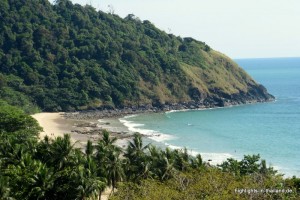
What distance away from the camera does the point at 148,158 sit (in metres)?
45.2

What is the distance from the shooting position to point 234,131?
107562 millimetres

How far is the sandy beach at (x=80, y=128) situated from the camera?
94438 millimetres

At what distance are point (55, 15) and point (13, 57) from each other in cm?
3240

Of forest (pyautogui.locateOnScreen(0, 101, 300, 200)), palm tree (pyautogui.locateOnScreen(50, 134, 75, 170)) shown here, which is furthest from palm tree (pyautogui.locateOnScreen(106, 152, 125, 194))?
palm tree (pyautogui.locateOnScreen(50, 134, 75, 170))

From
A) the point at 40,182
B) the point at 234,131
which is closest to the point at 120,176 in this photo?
the point at 40,182

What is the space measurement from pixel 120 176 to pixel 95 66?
109m

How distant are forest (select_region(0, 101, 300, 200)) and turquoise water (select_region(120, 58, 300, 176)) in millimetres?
31792

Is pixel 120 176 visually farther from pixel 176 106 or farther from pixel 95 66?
pixel 95 66

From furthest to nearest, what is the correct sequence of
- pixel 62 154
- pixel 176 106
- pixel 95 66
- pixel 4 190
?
pixel 95 66, pixel 176 106, pixel 62 154, pixel 4 190

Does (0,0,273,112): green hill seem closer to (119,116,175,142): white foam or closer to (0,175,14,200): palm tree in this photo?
(119,116,175,142): white foam

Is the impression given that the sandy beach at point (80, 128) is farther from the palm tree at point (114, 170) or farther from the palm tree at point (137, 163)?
the palm tree at point (114, 170)

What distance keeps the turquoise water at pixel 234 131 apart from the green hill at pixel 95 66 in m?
13.2

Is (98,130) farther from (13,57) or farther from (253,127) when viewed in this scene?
(13,57)

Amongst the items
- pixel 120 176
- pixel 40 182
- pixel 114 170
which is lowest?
pixel 120 176
